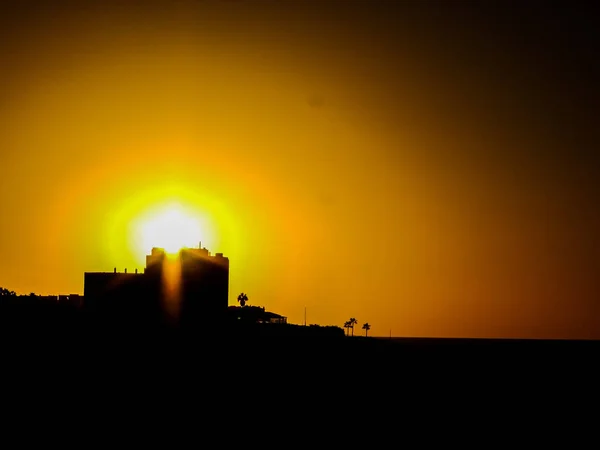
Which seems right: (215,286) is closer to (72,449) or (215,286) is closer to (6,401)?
(6,401)

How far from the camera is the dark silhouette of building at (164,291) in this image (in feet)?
412

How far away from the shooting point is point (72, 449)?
66375 millimetres

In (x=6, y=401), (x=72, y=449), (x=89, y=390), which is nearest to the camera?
(x=72, y=449)

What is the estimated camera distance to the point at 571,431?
342 ft

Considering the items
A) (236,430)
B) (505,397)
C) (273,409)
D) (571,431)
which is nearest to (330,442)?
(236,430)

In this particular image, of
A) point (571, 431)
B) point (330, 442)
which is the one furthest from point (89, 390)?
point (571, 431)

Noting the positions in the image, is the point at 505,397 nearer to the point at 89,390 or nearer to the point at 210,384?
the point at 210,384

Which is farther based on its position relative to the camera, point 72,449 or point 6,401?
point 6,401

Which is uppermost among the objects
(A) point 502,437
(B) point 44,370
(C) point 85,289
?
(C) point 85,289

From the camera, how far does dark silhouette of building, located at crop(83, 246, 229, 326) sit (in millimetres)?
125625

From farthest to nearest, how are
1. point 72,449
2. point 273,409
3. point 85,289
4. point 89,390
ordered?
1. point 85,289
2. point 273,409
3. point 89,390
4. point 72,449

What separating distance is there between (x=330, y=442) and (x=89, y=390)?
2428cm

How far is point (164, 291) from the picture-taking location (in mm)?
126625

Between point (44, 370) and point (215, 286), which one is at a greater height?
point (215, 286)
